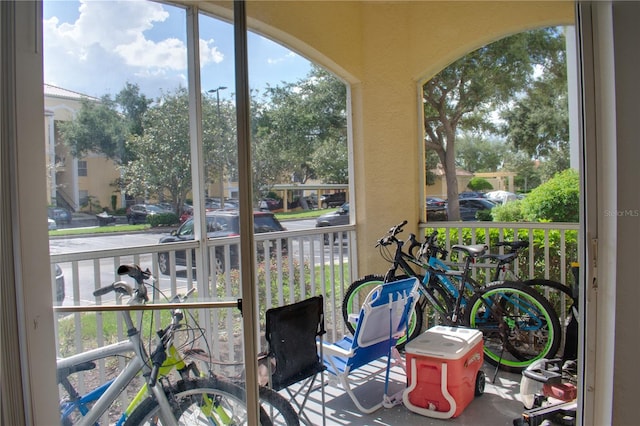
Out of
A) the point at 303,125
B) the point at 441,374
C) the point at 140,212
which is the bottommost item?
the point at 441,374

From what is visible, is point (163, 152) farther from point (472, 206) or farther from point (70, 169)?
point (472, 206)

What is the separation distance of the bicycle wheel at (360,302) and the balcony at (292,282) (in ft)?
0.35

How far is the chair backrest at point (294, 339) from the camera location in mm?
2131

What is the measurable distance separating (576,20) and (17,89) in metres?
2.22

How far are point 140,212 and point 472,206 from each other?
9.40ft

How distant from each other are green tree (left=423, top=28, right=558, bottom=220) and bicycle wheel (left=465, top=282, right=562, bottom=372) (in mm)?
907

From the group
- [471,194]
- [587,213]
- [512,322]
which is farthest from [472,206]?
[587,213]

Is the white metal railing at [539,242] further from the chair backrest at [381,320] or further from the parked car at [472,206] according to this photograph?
the chair backrest at [381,320]

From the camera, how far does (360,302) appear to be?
3.67 meters

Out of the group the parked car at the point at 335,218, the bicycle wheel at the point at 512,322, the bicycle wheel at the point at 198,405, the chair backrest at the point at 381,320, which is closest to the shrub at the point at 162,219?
the bicycle wheel at the point at 198,405

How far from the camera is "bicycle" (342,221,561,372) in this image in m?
3.06

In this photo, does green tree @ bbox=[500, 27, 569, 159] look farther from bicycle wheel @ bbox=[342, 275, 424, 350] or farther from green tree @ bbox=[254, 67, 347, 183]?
bicycle wheel @ bbox=[342, 275, 424, 350]

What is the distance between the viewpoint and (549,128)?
136 inches

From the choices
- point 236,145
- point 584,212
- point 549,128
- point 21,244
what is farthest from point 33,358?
point 549,128
